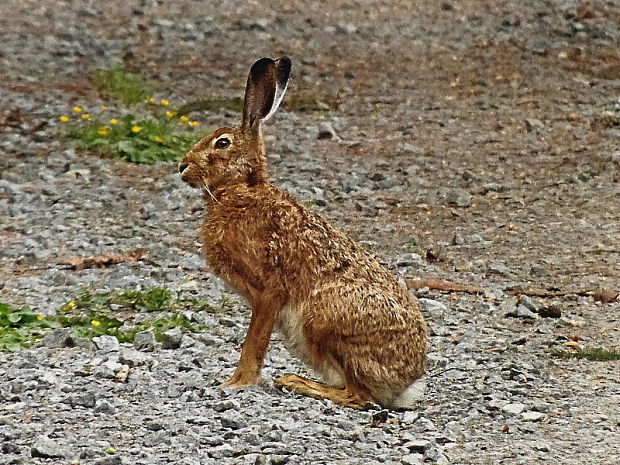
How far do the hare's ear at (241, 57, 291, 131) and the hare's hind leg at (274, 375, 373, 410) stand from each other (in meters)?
1.45

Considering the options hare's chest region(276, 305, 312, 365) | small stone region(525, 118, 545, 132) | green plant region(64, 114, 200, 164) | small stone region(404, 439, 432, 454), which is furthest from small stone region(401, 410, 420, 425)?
small stone region(525, 118, 545, 132)

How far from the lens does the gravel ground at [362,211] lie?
18.1ft

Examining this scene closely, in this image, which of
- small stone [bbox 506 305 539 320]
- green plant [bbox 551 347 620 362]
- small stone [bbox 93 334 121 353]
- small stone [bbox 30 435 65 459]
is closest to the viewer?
small stone [bbox 30 435 65 459]

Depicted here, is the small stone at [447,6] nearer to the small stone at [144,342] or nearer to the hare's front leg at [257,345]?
the small stone at [144,342]

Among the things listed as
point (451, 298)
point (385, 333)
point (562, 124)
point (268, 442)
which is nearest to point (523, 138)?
point (562, 124)

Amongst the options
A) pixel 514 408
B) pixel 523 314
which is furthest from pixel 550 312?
pixel 514 408

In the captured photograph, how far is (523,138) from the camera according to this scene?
38.8ft

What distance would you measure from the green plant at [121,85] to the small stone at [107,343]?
5.99 metres

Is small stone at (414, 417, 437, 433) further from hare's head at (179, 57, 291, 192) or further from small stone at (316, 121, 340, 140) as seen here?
small stone at (316, 121, 340, 140)

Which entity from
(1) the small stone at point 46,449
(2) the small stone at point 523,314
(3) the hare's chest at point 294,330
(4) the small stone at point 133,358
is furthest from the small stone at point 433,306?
(1) the small stone at point 46,449

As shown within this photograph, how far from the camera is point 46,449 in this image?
5.07m

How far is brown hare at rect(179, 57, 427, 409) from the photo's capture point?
19.7ft

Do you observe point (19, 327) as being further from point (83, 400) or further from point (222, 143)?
point (222, 143)

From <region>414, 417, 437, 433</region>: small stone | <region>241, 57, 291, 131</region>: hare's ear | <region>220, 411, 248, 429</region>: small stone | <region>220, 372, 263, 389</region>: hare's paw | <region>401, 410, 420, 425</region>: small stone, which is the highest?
<region>241, 57, 291, 131</region>: hare's ear
